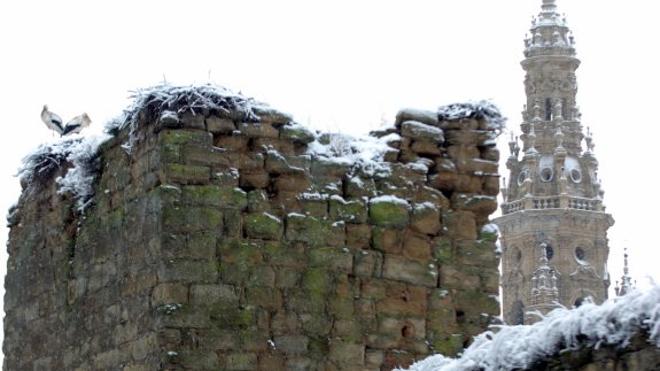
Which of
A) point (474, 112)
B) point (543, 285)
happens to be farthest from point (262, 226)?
point (543, 285)

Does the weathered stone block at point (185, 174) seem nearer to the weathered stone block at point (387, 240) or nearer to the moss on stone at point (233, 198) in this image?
the moss on stone at point (233, 198)

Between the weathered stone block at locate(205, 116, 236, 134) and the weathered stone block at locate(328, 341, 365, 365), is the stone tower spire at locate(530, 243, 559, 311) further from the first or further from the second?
the weathered stone block at locate(205, 116, 236, 134)

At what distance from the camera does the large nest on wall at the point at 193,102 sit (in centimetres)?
1025

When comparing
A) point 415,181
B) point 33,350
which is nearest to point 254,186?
point 415,181

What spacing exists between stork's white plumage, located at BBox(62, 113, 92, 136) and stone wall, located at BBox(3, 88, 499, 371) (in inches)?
28.4

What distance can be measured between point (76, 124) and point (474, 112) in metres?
2.70

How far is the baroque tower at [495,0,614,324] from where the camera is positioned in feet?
320

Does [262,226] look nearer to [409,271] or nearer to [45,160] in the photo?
[409,271]

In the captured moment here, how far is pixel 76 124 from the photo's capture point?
12000 millimetres

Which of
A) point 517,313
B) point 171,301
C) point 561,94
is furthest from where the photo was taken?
point 561,94

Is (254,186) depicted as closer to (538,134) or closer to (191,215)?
(191,215)

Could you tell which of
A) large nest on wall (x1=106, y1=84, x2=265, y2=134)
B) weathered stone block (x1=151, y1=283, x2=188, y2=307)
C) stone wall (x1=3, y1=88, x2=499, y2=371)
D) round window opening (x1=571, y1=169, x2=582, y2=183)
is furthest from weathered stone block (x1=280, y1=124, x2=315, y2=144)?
round window opening (x1=571, y1=169, x2=582, y2=183)

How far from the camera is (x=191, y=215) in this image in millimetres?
10070

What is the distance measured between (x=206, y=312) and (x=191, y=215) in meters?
Answer: 0.55
